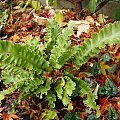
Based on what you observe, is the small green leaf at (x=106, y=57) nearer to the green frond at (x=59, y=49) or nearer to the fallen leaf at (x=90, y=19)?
the green frond at (x=59, y=49)

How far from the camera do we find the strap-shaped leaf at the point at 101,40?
7.70ft

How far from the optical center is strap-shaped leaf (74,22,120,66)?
2.35m

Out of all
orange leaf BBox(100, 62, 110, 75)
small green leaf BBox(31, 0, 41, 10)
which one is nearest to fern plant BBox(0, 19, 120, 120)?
orange leaf BBox(100, 62, 110, 75)

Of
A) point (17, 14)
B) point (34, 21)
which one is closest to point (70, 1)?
point (34, 21)

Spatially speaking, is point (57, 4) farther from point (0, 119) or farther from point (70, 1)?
point (0, 119)

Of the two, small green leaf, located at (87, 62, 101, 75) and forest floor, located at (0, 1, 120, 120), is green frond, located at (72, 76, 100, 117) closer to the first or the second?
forest floor, located at (0, 1, 120, 120)

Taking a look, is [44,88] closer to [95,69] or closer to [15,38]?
[95,69]

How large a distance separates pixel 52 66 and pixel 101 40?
49cm

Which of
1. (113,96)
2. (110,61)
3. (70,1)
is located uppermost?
(70,1)

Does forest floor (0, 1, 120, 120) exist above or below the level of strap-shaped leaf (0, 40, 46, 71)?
below

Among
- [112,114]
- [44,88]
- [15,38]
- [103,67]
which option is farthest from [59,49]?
[15,38]

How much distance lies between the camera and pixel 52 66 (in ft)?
8.55

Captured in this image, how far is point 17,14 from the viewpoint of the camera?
3.89m

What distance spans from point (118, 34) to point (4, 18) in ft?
5.27
